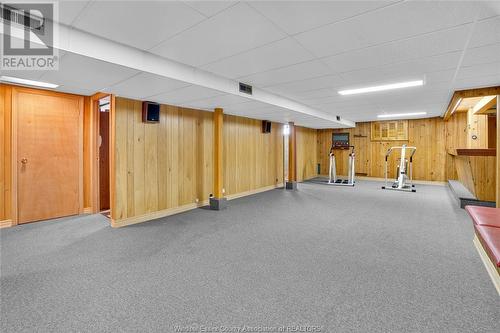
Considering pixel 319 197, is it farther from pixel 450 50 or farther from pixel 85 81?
pixel 85 81

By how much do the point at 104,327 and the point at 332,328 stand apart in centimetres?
160

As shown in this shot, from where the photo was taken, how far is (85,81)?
3.36 m

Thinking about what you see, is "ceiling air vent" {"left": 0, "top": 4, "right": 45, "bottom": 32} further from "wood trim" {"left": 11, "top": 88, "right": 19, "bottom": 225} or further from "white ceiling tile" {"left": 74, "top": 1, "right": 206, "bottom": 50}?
"wood trim" {"left": 11, "top": 88, "right": 19, "bottom": 225}

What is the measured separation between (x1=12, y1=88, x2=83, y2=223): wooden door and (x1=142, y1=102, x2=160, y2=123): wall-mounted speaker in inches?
49.3

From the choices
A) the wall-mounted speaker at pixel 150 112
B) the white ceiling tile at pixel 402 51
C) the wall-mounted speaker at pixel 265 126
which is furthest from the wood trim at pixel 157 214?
the white ceiling tile at pixel 402 51

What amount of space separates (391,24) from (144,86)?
3.03 m

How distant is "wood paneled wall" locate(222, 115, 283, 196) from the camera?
6473 mm

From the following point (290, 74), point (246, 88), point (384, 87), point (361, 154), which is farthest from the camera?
point (361, 154)

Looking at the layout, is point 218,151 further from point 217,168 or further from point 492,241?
point 492,241

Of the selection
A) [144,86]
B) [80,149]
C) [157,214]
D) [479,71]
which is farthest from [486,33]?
[80,149]

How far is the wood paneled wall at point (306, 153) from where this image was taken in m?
10.0

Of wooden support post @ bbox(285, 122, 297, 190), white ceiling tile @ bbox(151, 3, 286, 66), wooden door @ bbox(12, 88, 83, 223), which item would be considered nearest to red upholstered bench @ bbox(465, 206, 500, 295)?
white ceiling tile @ bbox(151, 3, 286, 66)

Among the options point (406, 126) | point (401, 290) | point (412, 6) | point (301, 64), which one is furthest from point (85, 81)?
point (406, 126)

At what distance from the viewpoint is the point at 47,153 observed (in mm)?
4250
